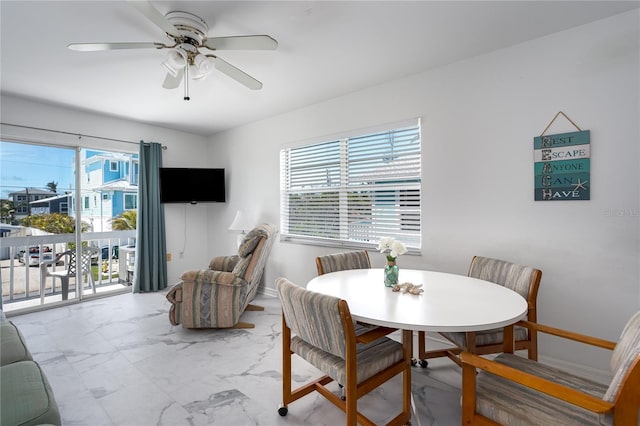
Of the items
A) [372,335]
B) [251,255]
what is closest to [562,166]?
[372,335]

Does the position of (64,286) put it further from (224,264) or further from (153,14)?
(153,14)

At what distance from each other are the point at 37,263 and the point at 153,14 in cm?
409

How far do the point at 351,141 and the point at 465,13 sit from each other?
164 centimetres

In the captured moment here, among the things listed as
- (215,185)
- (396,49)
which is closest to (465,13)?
(396,49)

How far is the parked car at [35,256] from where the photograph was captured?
382cm

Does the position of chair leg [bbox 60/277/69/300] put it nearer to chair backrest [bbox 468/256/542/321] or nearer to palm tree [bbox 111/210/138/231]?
palm tree [bbox 111/210/138/231]

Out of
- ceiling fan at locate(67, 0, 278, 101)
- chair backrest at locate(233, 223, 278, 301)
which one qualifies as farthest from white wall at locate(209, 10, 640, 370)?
ceiling fan at locate(67, 0, 278, 101)

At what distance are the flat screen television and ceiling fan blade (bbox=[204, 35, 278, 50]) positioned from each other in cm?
305

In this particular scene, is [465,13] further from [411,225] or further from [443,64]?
[411,225]

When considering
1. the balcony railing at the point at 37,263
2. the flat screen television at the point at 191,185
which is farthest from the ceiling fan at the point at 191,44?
the balcony railing at the point at 37,263

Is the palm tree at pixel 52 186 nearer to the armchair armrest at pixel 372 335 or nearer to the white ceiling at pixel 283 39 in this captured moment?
the white ceiling at pixel 283 39

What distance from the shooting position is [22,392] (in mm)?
1251

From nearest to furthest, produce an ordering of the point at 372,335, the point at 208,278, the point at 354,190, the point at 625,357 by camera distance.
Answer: the point at 625,357 → the point at 372,335 → the point at 208,278 → the point at 354,190

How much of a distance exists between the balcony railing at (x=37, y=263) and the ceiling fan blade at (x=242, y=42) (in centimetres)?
371
